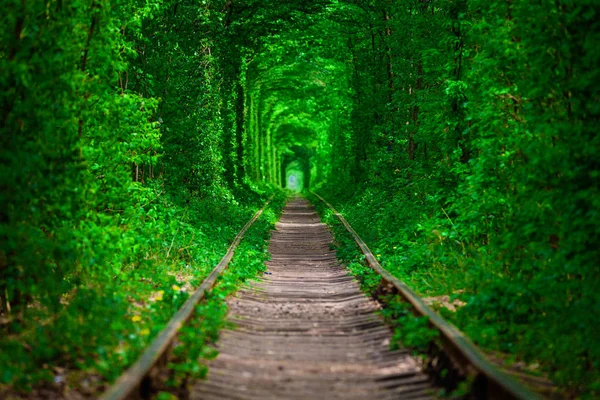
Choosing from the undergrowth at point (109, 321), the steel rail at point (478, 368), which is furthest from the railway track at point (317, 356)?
the undergrowth at point (109, 321)

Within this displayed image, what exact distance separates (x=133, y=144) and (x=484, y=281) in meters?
5.37

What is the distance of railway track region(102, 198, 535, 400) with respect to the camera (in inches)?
206

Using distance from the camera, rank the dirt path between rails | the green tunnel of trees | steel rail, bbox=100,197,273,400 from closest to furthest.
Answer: steel rail, bbox=100,197,273,400
the dirt path between rails
the green tunnel of trees

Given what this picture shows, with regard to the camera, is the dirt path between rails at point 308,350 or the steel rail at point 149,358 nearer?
the steel rail at point 149,358

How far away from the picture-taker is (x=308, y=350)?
6996 millimetres

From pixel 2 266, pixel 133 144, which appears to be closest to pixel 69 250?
pixel 2 266

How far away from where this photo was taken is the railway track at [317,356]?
524 cm

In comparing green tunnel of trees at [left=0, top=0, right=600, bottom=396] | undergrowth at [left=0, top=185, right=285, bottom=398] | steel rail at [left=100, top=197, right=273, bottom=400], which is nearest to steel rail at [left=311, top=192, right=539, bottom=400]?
green tunnel of trees at [left=0, top=0, right=600, bottom=396]

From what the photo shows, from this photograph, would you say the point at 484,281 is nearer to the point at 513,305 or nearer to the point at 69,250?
the point at 513,305

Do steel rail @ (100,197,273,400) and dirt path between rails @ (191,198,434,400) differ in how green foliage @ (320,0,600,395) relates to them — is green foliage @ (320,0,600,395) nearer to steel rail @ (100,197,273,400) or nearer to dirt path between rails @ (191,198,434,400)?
dirt path between rails @ (191,198,434,400)

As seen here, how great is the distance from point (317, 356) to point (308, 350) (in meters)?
0.29

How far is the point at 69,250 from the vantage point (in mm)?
7645

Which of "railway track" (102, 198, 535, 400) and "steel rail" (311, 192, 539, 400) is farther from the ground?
"steel rail" (311, 192, 539, 400)

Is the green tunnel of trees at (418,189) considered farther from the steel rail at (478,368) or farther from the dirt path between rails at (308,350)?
the dirt path between rails at (308,350)
